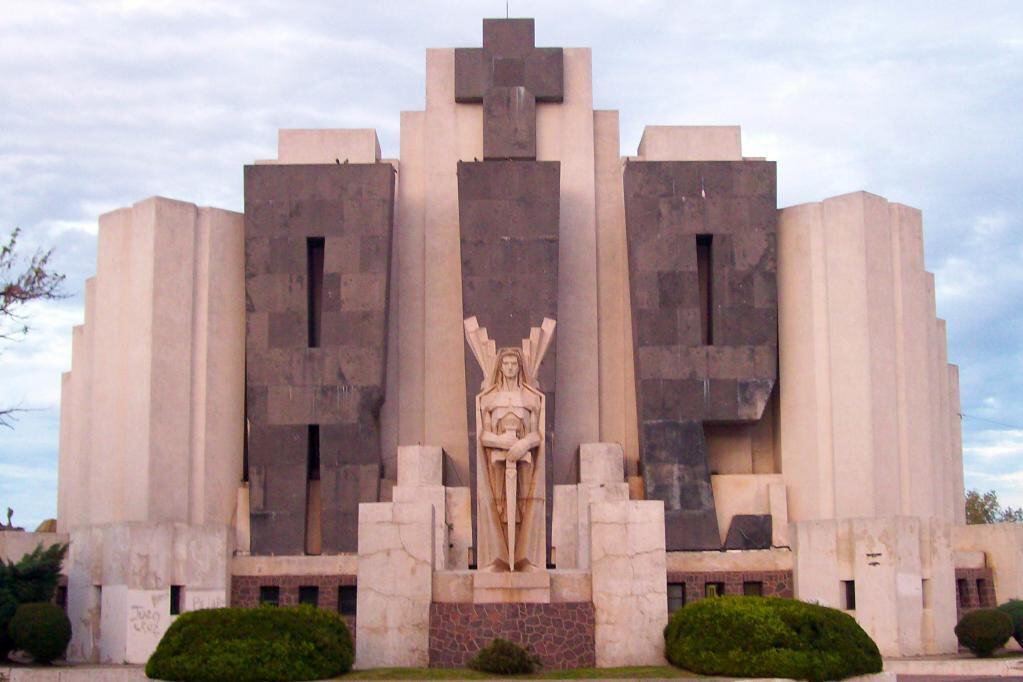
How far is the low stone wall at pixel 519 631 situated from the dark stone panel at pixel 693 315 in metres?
15.2

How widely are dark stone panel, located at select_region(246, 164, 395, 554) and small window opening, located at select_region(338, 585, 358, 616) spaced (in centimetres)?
329

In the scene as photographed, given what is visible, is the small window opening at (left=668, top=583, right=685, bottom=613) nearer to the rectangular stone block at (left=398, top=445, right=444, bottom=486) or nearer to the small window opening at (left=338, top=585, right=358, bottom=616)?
the rectangular stone block at (left=398, top=445, right=444, bottom=486)

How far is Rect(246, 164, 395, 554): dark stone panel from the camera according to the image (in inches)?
1649

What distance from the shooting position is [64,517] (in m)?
45.0

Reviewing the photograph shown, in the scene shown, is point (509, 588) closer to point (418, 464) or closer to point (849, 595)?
point (849, 595)

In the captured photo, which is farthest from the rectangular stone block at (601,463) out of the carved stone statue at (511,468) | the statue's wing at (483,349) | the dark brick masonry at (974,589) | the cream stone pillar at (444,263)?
the carved stone statue at (511,468)

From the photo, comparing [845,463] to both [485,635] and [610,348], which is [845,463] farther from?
[485,635]

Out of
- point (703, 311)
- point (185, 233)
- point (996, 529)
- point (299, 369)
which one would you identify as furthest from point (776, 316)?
point (185, 233)

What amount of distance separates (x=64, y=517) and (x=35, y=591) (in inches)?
438

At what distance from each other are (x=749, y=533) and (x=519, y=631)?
17.4 metres

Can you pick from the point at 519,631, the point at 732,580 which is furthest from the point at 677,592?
the point at 519,631

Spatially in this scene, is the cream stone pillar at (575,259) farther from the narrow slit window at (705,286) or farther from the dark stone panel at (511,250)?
the narrow slit window at (705,286)

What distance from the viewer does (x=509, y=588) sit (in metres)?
26.3

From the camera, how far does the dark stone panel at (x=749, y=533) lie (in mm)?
42188
